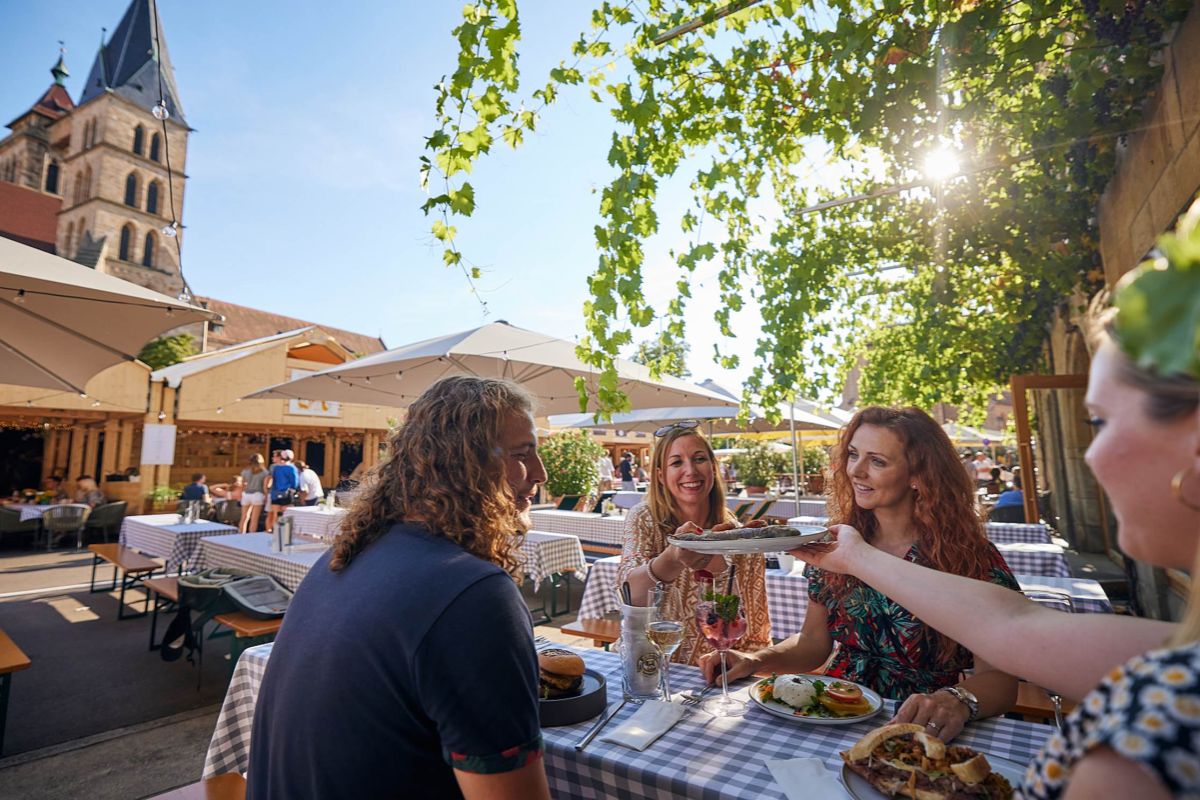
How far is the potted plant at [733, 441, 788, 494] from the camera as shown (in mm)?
12102

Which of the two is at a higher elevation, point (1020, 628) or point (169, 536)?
point (1020, 628)

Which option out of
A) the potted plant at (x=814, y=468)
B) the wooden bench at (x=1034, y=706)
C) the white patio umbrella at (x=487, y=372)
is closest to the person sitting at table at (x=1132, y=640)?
the wooden bench at (x=1034, y=706)

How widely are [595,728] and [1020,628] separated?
3.32 feet

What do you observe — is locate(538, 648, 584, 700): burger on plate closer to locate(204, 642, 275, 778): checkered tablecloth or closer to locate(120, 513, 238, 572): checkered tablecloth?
locate(204, 642, 275, 778): checkered tablecloth

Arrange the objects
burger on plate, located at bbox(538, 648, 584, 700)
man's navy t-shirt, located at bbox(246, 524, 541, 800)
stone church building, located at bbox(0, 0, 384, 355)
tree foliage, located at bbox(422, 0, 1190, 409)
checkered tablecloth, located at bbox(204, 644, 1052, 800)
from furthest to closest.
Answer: stone church building, located at bbox(0, 0, 384, 355), tree foliage, located at bbox(422, 0, 1190, 409), burger on plate, located at bbox(538, 648, 584, 700), checkered tablecloth, located at bbox(204, 644, 1052, 800), man's navy t-shirt, located at bbox(246, 524, 541, 800)

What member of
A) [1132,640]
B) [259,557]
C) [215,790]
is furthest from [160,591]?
[1132,640]

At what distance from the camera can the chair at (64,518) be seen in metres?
12.0

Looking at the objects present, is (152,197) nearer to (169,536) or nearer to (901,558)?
(169,536)

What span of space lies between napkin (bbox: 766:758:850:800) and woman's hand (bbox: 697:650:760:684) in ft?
1.75

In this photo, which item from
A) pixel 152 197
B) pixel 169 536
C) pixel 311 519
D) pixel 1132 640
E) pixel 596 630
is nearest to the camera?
pixel 1132 640

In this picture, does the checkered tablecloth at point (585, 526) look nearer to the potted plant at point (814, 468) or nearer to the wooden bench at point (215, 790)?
the potted plant at point (814, 468)

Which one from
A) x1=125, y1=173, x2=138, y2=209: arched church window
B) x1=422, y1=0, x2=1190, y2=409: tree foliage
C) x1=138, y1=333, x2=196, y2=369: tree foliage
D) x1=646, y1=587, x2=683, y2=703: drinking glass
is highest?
x1=125, y1=173, x2=138, y2=209: arched church window

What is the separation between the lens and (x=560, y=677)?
1.75 meters

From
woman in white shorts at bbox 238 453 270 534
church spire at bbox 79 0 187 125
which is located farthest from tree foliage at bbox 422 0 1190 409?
church spire at bbox 79 0 187 125
